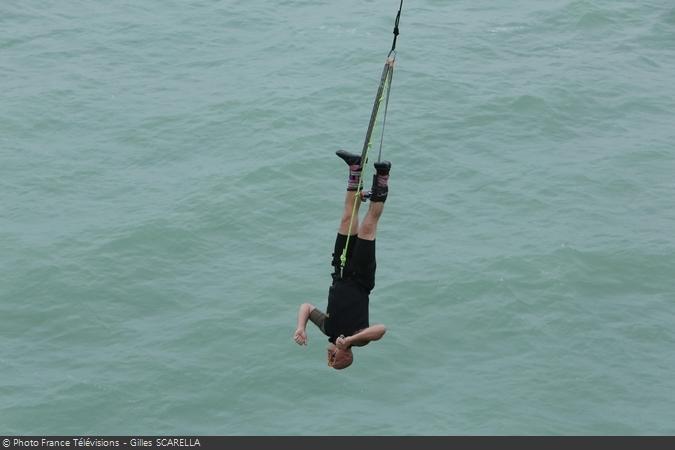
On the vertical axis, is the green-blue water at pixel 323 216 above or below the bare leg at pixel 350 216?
above

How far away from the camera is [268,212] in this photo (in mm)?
45250

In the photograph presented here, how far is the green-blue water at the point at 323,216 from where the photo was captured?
3716 cm

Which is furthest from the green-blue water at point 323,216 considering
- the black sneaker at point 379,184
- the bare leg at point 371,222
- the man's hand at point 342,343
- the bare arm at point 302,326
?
the black sneaker at point 379,184

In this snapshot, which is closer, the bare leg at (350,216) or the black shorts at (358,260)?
the bare leg at (350,216)

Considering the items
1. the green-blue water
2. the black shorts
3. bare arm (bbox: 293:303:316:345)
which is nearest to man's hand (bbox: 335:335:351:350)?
bare arm (bbox: 293:303:316:345)

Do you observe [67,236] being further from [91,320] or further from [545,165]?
[545,165]

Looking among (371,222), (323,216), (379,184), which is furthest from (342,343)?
(323,216)

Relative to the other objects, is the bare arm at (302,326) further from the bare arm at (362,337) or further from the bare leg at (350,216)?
the bare leg at (350,216)

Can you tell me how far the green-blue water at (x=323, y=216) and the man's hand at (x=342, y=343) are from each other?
14877 millimetres

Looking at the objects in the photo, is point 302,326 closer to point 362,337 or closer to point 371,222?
point 362,337

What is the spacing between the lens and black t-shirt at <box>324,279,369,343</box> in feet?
70.8

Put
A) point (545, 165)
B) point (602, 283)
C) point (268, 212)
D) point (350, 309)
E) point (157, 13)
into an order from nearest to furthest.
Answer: point (350, 309) → point (602, 283) → point (268, 212) → point (545, 165) → point (157, 13)
